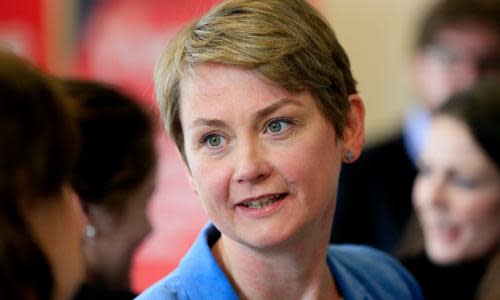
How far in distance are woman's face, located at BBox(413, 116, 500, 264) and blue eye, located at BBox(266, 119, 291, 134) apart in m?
1.08

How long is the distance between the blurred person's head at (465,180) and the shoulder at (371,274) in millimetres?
491

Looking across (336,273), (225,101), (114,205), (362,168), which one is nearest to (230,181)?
(225,101)

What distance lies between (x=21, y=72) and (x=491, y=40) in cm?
250

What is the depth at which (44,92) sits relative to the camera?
1.35 meters

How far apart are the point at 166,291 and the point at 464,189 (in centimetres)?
125

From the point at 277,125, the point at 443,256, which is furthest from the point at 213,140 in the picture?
the point at 443,256

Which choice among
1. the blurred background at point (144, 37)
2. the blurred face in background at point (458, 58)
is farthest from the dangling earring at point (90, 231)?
the blurred background at point (144, 37)

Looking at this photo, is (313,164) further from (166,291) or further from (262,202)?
(166,291)

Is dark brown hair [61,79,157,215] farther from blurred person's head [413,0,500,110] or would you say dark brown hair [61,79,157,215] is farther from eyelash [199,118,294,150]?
blurred person's head [413,0,500,110]

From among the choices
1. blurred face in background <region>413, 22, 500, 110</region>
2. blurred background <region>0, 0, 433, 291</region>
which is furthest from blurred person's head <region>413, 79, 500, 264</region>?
blurred background <region>0, 0, 433, 291</region>

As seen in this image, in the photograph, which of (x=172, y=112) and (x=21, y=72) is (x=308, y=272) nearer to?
(x=172, y=112)

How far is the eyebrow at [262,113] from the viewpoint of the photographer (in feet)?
5.50

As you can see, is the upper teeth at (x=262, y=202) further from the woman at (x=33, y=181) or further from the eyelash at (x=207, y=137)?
the woman at (x=33, y=181)

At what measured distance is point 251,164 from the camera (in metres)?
1.65
